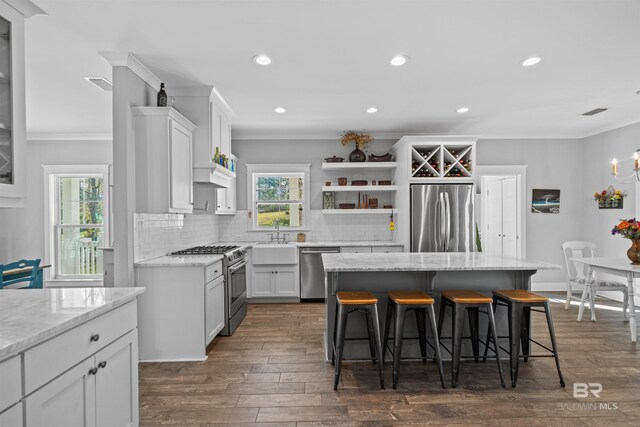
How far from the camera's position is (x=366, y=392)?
2.73 meters

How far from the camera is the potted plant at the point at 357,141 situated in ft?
18.9

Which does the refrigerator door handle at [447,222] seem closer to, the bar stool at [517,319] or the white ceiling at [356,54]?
the white ceiling at [356,54]

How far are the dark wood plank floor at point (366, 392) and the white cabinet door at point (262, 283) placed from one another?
171 centimetres

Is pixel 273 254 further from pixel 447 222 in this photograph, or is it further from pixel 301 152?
pixel 447 222

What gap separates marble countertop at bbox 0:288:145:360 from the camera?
4.21 feet

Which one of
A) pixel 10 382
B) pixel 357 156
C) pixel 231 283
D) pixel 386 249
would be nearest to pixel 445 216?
pixel 386 249

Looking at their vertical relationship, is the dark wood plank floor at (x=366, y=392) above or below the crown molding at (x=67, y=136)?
below

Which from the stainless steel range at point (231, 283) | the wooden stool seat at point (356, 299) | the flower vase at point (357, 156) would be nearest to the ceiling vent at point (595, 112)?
the flower vase at point (357, 156)

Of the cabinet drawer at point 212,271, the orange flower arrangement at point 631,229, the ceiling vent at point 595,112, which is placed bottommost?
the cabinet drawer at point 212,271

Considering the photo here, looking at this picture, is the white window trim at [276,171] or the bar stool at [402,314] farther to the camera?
the white window trim at [276,171]

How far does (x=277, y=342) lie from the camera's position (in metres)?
3.84

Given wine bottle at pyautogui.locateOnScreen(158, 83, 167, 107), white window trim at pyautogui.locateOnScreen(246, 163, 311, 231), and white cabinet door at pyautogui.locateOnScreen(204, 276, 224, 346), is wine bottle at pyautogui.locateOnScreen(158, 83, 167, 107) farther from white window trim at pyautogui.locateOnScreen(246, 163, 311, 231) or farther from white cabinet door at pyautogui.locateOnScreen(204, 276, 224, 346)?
white window trim at pyautogui.locateOnScreen(246, 163, 311, 231)

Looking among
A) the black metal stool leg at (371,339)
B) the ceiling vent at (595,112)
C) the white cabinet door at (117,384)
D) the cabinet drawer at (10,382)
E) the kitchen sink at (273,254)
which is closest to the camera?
the cabinet drawer at (10,382)

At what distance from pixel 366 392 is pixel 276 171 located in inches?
162
